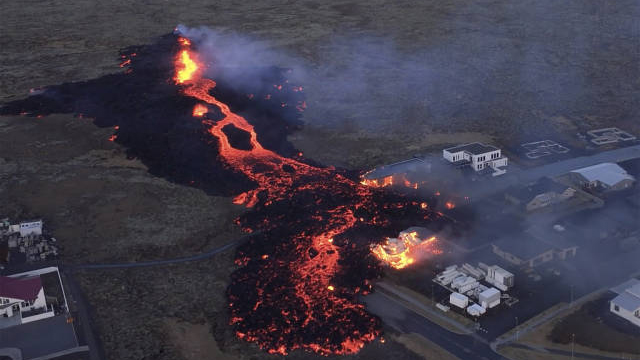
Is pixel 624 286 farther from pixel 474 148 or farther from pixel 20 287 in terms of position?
pixel 20 287

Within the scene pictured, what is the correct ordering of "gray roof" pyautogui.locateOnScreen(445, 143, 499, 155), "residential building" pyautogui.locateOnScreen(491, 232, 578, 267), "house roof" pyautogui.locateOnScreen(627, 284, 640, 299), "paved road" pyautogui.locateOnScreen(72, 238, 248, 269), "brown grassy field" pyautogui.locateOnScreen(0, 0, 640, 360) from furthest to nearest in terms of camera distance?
"gray roof" pyautogui.locateOnScreen(445, 143, 499, 155) < "paved road" pyautogui.locateOnScreen(72, 238, 248, 269) < "brown grassy field" pyautogui.locateOnScreen(0, 0, 640, 360) < "residential building" pyautogui.locateOnScreen(491, 232, 578, 267) < "house roof" pyautogui.locateOnScreen(627, 284, 640, 299)

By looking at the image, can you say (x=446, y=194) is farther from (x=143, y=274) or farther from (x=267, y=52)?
(x=267, y=52)

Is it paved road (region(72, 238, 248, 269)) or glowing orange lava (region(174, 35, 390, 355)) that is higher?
glowing orange lava (region(174, 35, 390, 355))

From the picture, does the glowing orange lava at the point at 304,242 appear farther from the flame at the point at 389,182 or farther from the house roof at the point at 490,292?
the house roof at the point at 490,292

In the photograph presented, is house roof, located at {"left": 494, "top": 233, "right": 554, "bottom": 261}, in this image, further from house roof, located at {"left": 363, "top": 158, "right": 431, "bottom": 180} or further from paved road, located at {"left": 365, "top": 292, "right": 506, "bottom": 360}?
house roof, located at {"left": 363, "top": 158, "right": 431, "bottom": 180}

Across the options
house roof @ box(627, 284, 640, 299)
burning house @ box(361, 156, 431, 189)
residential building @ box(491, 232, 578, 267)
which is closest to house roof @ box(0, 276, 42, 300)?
burning house @ box(361, 156, 431, 189)

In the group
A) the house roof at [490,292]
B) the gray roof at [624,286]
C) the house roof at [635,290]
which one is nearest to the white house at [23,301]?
the house roof at [490,292]

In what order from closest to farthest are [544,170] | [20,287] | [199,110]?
[20,287] → [544,170] → [199,110]

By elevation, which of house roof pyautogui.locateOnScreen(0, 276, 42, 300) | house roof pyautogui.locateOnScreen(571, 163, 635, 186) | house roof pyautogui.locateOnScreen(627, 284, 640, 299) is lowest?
house roof pyautogui.locateOnScreen(0, 276, 42, 300)

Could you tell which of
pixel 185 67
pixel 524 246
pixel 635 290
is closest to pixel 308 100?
pixel 185 67
